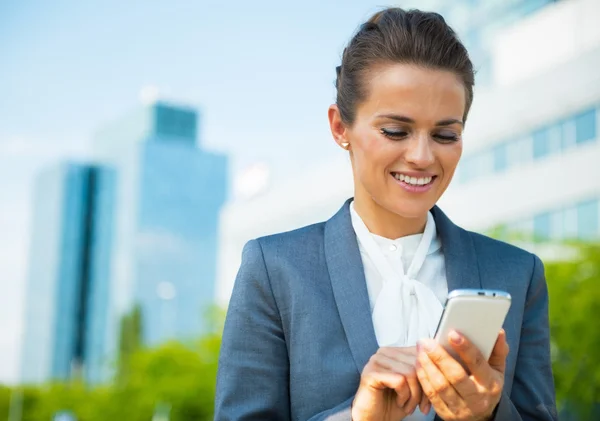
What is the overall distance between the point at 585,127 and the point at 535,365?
2316cm

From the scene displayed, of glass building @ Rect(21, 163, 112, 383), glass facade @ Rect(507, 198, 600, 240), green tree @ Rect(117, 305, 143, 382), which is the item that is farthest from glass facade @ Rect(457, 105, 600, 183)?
glass building @ Rect(21, 163, 112, 383)

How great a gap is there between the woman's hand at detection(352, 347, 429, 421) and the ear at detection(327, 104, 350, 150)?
2.49 ft

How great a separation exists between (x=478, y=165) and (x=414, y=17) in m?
26.6

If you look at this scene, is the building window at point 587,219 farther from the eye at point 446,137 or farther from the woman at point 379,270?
the eye at point 446,137

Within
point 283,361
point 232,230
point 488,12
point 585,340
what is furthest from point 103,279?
point 283,361

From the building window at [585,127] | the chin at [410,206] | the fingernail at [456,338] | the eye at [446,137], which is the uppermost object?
the building window at [585,127]

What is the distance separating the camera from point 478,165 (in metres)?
28.4

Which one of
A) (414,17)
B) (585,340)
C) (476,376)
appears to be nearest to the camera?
(476,376)

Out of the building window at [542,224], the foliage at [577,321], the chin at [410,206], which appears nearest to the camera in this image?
the chin at [410,206]

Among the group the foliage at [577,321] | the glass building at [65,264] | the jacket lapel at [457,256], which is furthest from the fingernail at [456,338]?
the glass building at [65,264]

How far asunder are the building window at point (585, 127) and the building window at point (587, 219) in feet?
6.23

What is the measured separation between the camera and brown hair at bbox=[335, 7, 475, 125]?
2277 millimetres

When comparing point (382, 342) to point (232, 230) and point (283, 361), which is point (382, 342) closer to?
point (283, 361)

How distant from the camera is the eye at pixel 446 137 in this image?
89.6 inches
